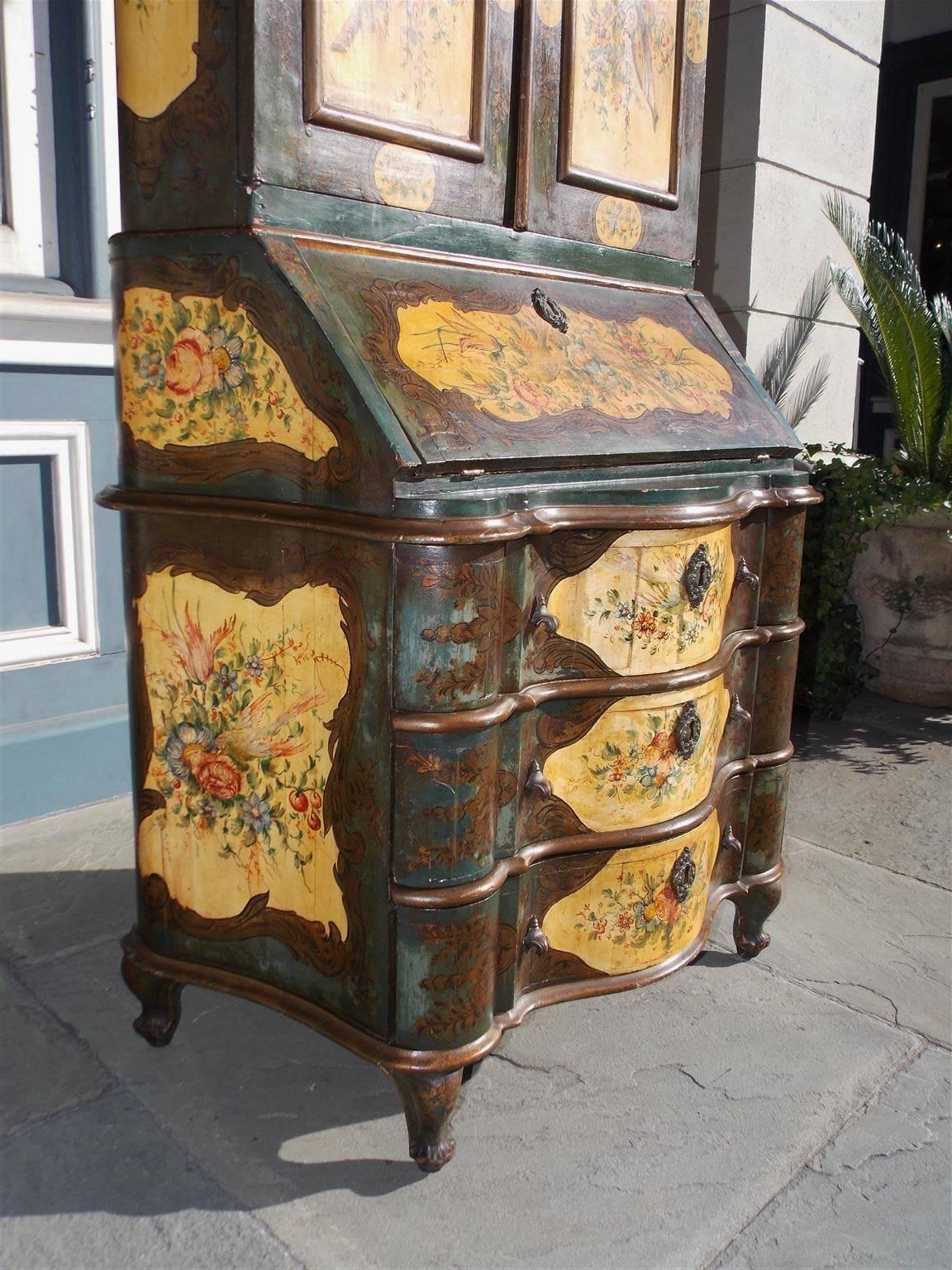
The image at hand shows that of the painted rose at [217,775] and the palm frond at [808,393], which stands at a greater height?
the palm frond at [808,393]

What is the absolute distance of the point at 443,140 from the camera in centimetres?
182

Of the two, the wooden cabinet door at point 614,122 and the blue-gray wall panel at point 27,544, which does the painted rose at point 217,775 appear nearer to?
the wooden cabinet door at point 614,122

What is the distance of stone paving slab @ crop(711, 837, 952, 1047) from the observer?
2322 millimetres

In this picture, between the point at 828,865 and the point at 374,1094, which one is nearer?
the point at 374,1094

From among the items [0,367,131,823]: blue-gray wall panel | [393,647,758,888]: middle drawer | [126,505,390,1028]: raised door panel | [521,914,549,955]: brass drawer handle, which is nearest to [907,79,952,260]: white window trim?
[0,367,131,823]: blue-gray wall panel

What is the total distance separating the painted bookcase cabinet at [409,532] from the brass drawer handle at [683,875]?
0.04 ft

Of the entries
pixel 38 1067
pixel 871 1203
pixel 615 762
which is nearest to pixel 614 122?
pixel 615 762

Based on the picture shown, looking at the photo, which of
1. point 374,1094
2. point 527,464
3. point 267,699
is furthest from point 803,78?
point 374,1094

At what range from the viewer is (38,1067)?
6.57ft

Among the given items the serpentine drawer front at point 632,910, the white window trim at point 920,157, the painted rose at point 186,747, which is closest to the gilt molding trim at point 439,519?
the painted rose at point 186,747

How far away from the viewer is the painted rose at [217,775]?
71.6 inches

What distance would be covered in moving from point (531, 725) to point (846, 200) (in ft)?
12.5

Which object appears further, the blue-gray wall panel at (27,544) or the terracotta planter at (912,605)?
the terracotta planter at (912,605)

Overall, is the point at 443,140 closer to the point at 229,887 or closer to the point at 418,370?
the point at 418,370
